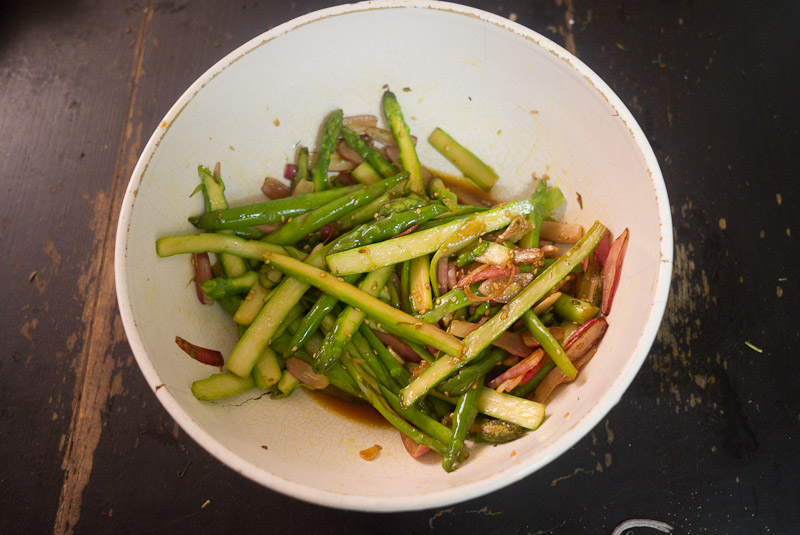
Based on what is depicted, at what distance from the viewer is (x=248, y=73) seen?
71.1 inches

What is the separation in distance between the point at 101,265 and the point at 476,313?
1.76 m

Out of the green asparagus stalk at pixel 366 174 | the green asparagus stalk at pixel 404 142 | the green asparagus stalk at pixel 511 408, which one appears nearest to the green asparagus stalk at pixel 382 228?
the green asparagus stalk at pixel 404 142

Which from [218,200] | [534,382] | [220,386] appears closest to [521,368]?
[534,382]

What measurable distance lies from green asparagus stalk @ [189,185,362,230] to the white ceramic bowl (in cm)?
9

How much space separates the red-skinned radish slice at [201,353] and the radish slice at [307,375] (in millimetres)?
235

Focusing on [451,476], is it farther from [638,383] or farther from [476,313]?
[638,383]

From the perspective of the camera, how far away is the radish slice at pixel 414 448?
168 cm

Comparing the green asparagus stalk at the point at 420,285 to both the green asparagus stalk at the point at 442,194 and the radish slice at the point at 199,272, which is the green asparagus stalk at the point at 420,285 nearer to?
the green asparagus stalk at the point at 442,194

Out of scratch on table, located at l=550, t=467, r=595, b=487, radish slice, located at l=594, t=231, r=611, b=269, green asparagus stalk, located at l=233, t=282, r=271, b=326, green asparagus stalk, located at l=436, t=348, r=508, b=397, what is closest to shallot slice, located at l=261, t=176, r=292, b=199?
green asparagus stalk, located at l=233, t=282, r=271, b=326

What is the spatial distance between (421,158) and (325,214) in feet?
1.70

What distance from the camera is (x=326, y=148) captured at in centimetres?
203

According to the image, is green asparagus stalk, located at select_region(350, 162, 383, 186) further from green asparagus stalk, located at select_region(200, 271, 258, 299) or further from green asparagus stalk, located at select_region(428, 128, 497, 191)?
green asparagus stalk, located at select_region(200, 271, 258, 299)

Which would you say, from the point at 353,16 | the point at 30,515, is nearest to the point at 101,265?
the point at 30,515

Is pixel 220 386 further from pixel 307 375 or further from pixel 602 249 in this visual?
pixel 602 249
